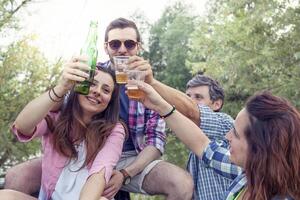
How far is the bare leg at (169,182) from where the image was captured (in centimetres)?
255

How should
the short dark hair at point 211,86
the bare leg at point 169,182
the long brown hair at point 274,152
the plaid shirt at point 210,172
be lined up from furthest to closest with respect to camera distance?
the short dark hair at point 211,86 < the plaid shirt at point 210,172 < the bare leg at point 169,182 < the long brown hair at point 274,152

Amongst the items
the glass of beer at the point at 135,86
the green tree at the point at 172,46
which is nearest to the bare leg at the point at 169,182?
the glass of beer at the point at 135,86

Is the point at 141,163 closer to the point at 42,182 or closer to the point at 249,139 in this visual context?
the point at 42,182

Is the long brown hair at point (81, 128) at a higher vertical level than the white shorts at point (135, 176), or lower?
higher

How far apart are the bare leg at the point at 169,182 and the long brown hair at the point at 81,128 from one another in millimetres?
365

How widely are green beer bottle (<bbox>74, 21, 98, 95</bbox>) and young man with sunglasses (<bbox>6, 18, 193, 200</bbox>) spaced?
34 cm

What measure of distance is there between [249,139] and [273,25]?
9.72 metres

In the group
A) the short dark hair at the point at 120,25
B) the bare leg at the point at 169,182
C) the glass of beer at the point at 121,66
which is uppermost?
the short dark hair at the point at 120,25

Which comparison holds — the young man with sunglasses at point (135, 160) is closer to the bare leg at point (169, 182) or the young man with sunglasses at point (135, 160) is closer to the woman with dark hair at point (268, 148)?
the bare leg at point (169, 182)

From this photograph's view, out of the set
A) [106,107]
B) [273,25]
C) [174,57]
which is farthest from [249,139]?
[174,57]

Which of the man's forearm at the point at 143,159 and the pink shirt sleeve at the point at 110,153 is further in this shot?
the man's forearm at the point at 143,159

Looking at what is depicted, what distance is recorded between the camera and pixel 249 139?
190 centimetres

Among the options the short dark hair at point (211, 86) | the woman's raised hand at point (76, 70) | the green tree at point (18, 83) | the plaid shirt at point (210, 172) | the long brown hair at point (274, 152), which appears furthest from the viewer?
the green tree at point (18, 83)

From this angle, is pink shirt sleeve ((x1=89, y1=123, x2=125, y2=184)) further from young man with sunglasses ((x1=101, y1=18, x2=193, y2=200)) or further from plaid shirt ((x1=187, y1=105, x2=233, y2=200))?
plaid shirt ((x1=187, y1=105, x2=233, y2=200))
